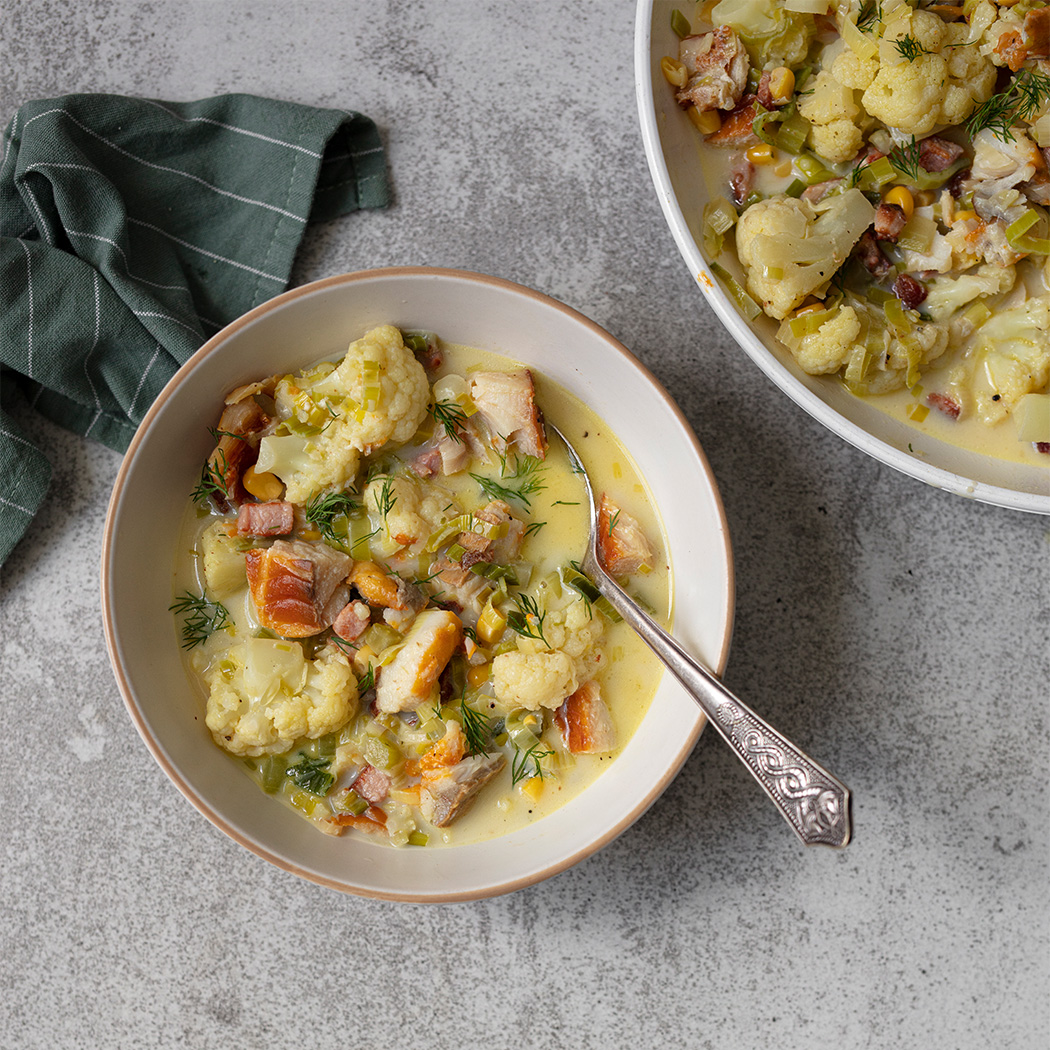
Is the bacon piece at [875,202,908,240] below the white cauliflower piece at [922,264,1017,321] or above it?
above

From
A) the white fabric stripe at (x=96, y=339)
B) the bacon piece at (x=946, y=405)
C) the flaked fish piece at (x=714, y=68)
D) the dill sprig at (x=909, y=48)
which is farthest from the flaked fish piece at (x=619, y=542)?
the white fabric stripe at (x=96, y=339)

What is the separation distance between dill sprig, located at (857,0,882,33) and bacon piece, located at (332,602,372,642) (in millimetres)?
2142

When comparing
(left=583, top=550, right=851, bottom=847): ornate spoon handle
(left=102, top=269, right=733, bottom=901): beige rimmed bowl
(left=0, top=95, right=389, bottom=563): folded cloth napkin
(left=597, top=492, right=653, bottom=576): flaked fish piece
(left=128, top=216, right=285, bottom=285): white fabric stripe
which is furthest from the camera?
(left=128, top=216, right=285, bottom=285): white fabric stripe

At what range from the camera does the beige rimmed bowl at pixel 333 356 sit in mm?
2262

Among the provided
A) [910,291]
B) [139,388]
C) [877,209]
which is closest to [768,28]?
[877,209]

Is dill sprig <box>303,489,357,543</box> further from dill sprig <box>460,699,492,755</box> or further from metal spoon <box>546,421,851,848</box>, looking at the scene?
metal spoon <box>546,421,851,848</box>

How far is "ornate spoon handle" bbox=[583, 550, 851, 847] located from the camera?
1753 mm

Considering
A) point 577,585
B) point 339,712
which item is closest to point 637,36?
point 577,585

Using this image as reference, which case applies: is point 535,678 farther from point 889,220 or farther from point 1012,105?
point 1012,105

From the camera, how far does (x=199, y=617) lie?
2.55 m

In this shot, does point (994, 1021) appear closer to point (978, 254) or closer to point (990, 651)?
point (990, 651)

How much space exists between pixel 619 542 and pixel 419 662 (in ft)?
2.20

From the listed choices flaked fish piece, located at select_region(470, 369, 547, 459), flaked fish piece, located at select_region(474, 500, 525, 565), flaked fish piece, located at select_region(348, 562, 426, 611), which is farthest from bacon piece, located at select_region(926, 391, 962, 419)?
flaked fish piece, located at select_region(348, 562, 426, 611)

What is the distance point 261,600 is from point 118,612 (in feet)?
1.20
